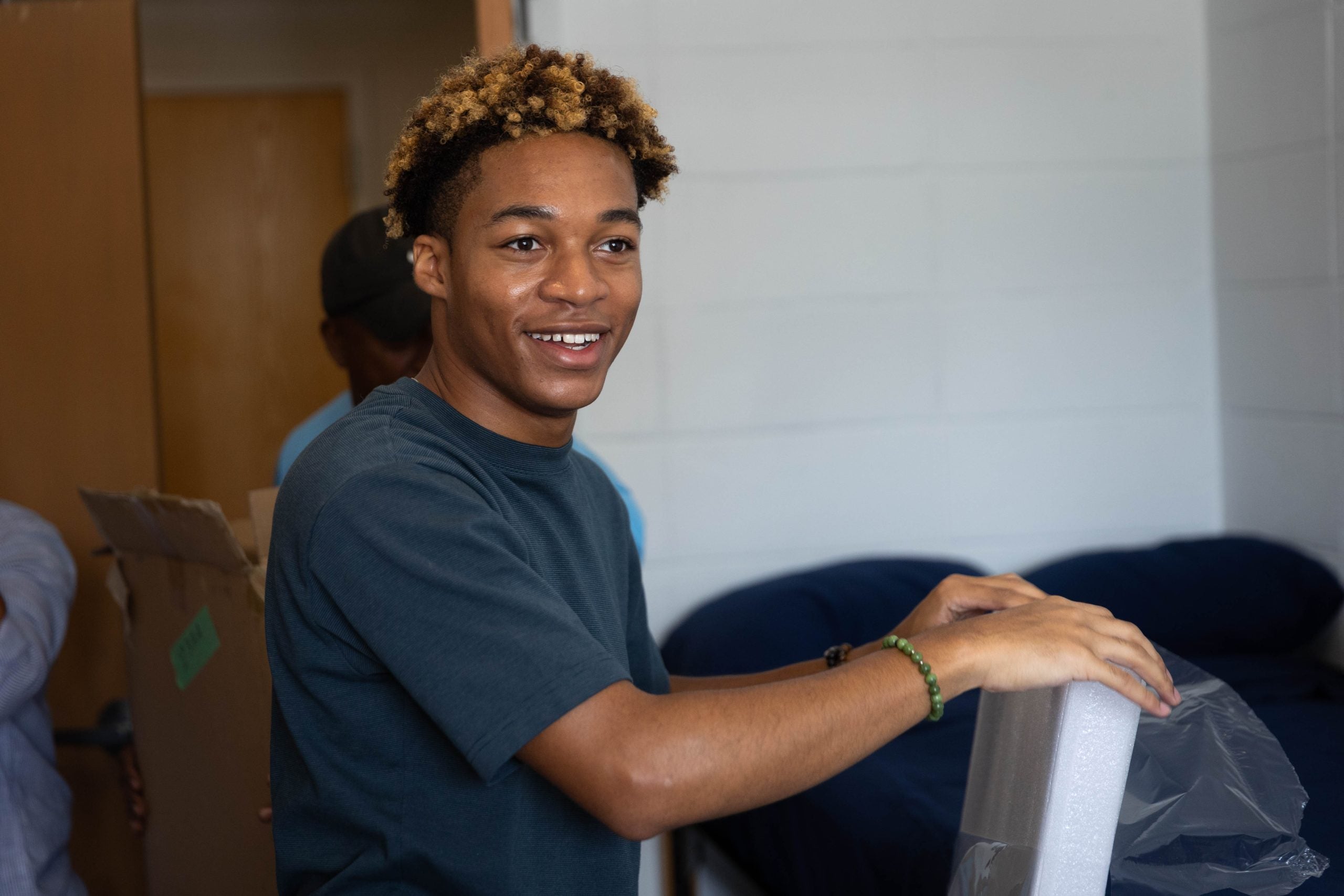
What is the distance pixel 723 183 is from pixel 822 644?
3.39 feet

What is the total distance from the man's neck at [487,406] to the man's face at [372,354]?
2.56 feet

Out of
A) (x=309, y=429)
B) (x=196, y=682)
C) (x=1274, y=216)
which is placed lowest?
(x=196, y=682)

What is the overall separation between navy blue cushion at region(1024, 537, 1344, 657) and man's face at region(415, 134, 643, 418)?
175 centimetres

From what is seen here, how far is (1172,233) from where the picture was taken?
9.19 ft

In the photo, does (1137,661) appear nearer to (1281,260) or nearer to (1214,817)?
(1214,817)

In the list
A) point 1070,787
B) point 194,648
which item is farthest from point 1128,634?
point 194,648

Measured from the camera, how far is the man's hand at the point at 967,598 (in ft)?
3.78

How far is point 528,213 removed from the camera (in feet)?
3.50

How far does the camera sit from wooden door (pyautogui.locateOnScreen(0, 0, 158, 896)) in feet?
8.36

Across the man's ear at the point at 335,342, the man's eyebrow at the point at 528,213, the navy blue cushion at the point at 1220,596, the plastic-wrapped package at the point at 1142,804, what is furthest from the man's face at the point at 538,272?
the navy blue cushion at the point at 1220,596

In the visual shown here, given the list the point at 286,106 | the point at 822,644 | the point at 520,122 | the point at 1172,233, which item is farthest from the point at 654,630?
the point at 286,106

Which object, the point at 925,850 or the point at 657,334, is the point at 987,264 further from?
the point at 925,850

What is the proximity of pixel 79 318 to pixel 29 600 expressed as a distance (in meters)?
0.96

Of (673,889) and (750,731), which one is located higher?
(750,731)
